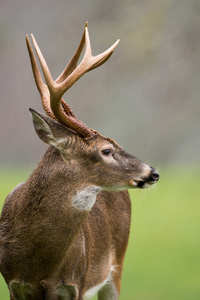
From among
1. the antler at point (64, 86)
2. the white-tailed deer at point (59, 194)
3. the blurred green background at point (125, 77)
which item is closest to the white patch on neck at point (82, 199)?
the white-tailed deer at point (59, 194)

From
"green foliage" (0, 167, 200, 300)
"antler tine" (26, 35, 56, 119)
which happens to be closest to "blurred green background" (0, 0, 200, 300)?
"green foliage" (0, 167, 200, 300)

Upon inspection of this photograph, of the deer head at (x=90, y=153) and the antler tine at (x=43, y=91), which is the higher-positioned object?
the antler tine at (x=43, y=91)

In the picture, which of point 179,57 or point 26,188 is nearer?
point 26,188

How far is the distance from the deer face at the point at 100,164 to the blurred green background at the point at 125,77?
49.0ft

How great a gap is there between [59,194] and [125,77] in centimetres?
2723

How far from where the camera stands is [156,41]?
3309cm

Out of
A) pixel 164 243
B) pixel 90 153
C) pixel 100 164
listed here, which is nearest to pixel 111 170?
pixel 100 164

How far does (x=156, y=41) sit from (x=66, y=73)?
27.4 m

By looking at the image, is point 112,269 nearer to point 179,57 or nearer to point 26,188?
point 26,188

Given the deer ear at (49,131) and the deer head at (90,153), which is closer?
the deer ear at (49,131)

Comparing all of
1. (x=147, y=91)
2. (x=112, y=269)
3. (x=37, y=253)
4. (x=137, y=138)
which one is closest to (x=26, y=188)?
(x=37, y=253)

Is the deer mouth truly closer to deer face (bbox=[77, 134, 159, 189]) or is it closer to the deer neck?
deer face (bbox=[77, 134, 159, 189])

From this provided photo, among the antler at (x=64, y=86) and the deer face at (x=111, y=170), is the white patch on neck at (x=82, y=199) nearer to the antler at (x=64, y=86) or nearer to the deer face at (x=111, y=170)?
the deer face at (x=111, y=170)

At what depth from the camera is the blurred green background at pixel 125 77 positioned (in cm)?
2777
